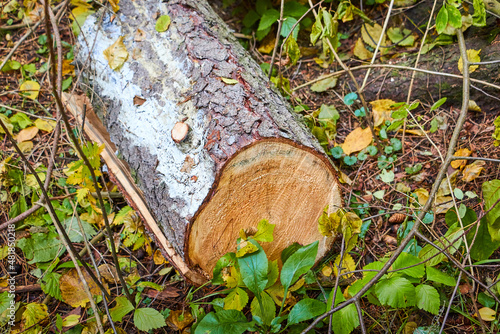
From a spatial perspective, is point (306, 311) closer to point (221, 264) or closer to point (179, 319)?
point (221, 264)

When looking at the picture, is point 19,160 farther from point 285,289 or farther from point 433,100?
point 433,100

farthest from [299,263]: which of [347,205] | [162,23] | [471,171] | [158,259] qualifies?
[162,23]

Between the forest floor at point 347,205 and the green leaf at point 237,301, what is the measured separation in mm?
238

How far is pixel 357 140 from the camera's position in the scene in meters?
2.32

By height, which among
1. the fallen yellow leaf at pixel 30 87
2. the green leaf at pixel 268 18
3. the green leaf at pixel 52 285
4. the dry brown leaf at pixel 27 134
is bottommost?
the green leaf at pixel 52 285

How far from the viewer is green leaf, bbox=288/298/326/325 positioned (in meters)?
1.58

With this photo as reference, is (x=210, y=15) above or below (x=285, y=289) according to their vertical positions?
above

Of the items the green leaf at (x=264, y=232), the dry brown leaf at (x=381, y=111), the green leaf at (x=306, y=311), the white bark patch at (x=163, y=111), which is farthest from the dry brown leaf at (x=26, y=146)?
the dry brown leaf at (x=381, y=111)

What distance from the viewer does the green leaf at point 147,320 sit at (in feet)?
5.41

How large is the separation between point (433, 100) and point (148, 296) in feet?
7.21

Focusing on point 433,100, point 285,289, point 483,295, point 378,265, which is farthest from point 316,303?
point 433,100

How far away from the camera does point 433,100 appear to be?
2.35 m

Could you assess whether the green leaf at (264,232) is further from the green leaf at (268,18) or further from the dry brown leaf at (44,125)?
the dry brown leaf at (44,125)

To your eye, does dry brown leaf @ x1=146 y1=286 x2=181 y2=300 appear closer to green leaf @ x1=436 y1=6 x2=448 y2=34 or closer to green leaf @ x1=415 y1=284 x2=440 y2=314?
green leaf @ x1=415 y1=284 x2=440 y2=314
